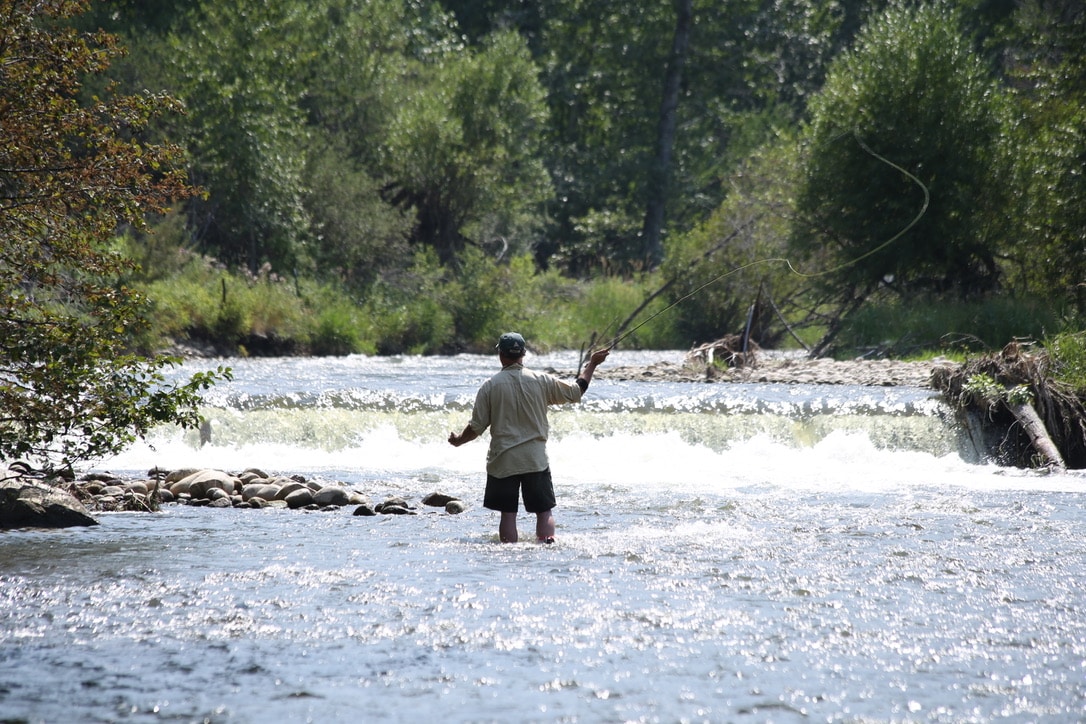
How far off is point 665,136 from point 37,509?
40462 millimetres

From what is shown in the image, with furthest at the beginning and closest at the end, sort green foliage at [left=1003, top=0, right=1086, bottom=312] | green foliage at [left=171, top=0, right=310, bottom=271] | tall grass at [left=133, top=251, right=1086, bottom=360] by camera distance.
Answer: green foliage at [left=171, top=0, right=310, bottom=271], tall grass at [left=133, top=251, right=1086, bottom=360], green foliage at [left=1003, top=0, right=1086, bottom=312]

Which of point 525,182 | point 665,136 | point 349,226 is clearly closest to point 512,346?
point 349,226

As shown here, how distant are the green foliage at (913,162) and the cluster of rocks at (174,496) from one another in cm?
1675

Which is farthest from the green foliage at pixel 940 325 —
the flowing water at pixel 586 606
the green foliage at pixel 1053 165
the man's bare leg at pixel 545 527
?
the man's bare leg at pixel 545 527

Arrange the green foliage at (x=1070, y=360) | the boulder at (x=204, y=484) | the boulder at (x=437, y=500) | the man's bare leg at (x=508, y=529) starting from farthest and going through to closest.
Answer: the green foliage at (x=1070, y=360), the boulder at (x=204, y=484), the boulder at (x=437, y=500), the man's bare leg at (x=508, y=529)

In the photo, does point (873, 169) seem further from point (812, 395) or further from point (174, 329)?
point (174, 329)

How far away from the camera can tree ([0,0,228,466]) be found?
27.8ft

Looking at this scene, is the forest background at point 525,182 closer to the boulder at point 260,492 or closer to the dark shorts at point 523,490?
the dark shorts at point 523,490

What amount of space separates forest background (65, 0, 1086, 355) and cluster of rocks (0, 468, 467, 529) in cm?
671

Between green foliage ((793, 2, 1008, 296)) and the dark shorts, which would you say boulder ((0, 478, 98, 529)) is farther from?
green foliage ((793, 2, 1008, 296))

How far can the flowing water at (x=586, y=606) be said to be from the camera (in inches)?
221

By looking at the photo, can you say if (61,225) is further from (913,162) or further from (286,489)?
(913,162)

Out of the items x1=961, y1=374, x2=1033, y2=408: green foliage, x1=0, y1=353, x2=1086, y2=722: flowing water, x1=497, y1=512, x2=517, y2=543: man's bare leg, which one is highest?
x1=961, y1=374, x2=1033, y2=408: green foliage

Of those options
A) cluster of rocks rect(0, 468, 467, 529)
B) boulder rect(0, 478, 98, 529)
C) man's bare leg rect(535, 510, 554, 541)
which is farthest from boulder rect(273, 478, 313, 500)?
man's bare leg rect(535, 510, 554, 541)
